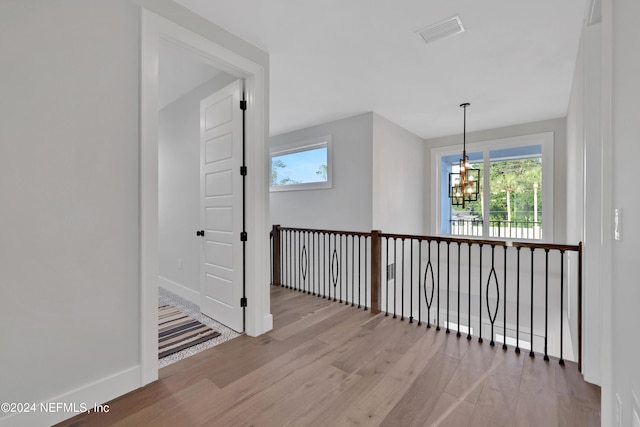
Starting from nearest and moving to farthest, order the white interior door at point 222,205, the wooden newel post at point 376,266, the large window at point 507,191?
the white interior door at point 222,205
the wooden newel post at point 376,266
the large window at point 507,191

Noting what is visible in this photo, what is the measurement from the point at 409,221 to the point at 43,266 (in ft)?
16.2

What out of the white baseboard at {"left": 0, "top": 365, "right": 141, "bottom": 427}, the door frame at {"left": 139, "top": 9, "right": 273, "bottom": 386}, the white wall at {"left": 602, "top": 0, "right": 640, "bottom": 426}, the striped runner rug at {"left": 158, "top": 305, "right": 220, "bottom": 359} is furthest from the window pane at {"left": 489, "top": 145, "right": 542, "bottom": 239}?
the white baseboard at {"left": 0, "top": 365, "right": 141, "bottom": 427}

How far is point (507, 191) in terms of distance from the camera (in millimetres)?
5145

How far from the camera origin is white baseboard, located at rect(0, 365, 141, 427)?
1.47 meters

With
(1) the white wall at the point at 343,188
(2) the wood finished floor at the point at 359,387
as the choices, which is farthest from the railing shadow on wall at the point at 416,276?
(2) the wood finished floor at the point at 359,387

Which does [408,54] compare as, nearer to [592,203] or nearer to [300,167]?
[592,203]

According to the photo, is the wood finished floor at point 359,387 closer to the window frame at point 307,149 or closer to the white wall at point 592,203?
the white wall at point 592,203

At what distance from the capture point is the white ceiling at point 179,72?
2.79 meters

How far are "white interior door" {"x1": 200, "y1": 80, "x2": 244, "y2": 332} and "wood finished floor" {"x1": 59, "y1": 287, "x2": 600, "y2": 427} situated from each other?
1.72 feet

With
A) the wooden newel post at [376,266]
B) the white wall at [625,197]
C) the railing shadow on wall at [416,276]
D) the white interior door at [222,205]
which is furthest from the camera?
the railing shadow on wall at [416,276]

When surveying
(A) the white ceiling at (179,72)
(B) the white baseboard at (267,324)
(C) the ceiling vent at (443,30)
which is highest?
(A) the white ceiling at (179,72)

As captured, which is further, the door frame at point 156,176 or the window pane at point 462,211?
the window pane at point 462,211

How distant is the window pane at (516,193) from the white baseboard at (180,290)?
4941 millimetres

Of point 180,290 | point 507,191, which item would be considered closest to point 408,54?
point 507,191
